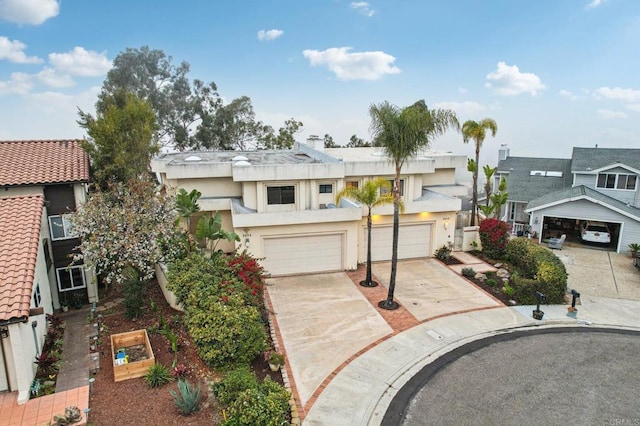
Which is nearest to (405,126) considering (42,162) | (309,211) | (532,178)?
(309,211)

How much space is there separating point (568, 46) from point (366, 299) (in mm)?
21604

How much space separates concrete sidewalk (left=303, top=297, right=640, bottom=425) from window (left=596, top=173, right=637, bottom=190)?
12.6 metres

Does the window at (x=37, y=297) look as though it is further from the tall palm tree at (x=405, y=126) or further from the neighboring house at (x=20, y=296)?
the tall palm tree at (x=405, y=126)

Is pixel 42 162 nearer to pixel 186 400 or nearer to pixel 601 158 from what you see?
pixel 186 400

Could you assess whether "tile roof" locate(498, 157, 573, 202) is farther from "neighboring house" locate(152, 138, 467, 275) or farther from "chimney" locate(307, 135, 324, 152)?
"chimney" locate(307, 135, 324, 152)

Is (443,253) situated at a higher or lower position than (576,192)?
lower

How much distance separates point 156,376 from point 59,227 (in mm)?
9362

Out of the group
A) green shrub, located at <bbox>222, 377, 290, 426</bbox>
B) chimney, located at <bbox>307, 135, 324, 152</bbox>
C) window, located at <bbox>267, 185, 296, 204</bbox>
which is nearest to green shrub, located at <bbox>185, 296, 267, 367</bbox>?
green shrub, located at <bbox>222, 377, 290, 426</bbox>

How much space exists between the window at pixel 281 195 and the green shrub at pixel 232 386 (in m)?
11.4

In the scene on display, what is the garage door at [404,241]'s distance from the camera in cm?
2192

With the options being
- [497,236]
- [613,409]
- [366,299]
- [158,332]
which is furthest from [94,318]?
[497,236]

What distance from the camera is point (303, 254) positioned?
20.1 m

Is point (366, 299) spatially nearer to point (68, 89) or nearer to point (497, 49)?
point (497, 49)

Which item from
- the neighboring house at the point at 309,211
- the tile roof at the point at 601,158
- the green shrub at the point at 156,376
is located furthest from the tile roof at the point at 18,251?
the tile roof at the point at 601,158
